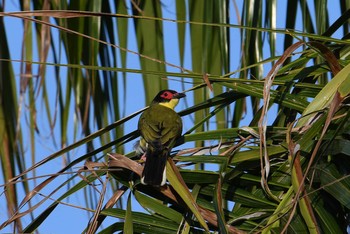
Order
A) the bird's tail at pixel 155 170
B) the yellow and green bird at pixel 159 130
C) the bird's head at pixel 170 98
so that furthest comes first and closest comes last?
the bird's head at pixel 170 98 < the yellow and green bird at pixel 159 130 < the bird's tail at pixel 155 170

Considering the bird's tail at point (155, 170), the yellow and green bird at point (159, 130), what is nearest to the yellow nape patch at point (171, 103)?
the yellow and green bird at point (159, 130)

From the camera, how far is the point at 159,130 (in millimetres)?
3803

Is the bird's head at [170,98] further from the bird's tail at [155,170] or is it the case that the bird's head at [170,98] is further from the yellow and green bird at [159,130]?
the bird's tail at [155,170]

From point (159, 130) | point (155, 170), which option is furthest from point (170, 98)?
point (155, 170)

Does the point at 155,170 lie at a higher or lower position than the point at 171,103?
lower

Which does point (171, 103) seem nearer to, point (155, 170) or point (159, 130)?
point (159, 130)

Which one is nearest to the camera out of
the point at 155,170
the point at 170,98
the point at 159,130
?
the point at 155,170

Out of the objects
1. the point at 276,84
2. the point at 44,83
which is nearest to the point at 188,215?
the point at 276,84

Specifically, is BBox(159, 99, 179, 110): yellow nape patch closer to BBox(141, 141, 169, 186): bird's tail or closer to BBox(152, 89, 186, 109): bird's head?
BBox(152, 89, 186, 109): bird's head

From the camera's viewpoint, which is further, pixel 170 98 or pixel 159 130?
pixel 170 98

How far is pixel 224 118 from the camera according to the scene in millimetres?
3795

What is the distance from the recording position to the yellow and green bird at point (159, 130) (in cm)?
317

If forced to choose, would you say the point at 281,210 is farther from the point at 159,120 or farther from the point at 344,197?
the point at 159,120

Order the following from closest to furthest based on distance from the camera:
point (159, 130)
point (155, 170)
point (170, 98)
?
point (155, 170) < point (159, 130) < point (170, 98)
